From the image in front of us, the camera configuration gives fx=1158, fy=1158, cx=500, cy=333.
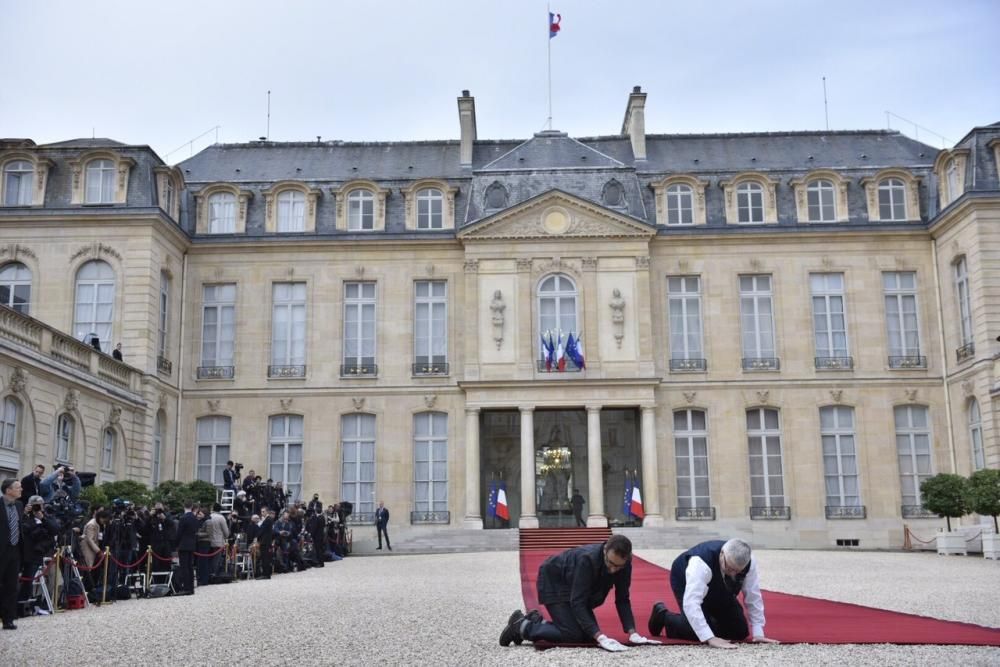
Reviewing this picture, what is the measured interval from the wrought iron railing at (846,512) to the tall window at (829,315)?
13.2 ft

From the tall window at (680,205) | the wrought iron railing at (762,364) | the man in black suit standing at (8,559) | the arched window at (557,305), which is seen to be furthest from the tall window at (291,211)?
the man in black suit standing at (8,559)

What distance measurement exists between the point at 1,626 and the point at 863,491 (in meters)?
23.4

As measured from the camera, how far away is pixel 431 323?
103 feet

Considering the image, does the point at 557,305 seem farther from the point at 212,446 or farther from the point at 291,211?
the point at 212,446

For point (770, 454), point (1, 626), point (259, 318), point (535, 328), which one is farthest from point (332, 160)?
point (1, 626)

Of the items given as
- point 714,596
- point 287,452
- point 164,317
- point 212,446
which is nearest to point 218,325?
point 164,317

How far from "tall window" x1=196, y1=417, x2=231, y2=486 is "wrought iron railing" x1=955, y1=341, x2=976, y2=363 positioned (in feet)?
62.8

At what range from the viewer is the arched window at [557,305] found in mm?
30562

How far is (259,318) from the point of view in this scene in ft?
103

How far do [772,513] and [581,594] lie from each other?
878 inches

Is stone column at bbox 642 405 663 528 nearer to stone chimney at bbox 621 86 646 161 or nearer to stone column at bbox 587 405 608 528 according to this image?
stone column at bbox 587 405 608 528

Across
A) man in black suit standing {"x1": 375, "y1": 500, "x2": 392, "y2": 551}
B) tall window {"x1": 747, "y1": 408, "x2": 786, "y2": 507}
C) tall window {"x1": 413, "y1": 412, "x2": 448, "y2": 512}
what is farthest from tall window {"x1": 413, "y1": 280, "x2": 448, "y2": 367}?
tall window {"x1": 747, "y1": 408, "x2": 786, "y2": 507}

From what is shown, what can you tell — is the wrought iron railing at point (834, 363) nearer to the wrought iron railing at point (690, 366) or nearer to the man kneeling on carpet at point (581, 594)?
the wrought iron railing at point (690, 366)

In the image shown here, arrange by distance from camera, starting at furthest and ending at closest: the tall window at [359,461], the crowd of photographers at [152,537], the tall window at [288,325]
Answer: the tall window at [288,325], the tall window at [359,461], the crowd of photographers at [152,537]
